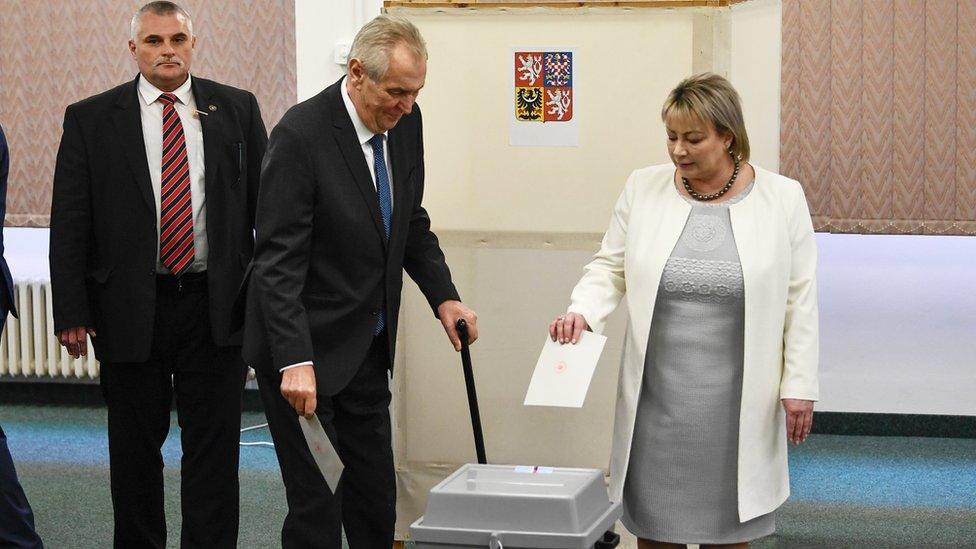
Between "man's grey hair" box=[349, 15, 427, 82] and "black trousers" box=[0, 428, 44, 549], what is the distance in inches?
58.7

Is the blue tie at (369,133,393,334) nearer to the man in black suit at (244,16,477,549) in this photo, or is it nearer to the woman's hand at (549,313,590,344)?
the man in black suit at (244,16,477,549)

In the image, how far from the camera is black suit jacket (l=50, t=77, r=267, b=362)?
305 cm

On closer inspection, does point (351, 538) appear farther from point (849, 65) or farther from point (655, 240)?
point (849, 65)

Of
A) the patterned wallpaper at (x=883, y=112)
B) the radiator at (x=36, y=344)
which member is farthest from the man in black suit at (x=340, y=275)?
the radiator at (x=36, y=344)

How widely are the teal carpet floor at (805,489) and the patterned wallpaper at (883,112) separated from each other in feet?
2.95

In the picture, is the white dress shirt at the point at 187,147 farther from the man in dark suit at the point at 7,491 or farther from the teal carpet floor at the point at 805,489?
the teal carpet floor at the point at 805,489

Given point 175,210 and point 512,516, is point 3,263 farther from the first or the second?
point 512,516

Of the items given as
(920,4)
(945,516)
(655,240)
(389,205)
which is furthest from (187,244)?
(920,4)

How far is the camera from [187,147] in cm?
311

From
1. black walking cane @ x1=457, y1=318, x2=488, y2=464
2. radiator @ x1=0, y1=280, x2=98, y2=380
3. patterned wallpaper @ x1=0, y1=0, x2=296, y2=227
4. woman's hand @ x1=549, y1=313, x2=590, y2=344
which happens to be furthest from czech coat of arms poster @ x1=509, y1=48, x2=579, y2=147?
radiator @ x1=0, y1=280, x2=98, y2=380

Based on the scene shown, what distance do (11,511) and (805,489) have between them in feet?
8.79

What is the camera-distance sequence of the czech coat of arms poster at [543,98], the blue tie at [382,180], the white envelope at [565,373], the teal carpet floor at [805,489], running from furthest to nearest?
the teal carpet floor at [805,489], the czech coat of arms poster at [543,98], the blue tie at [382,180], the white envelope at [565,373]

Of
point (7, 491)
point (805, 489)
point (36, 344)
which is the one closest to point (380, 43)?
point (7, 491)

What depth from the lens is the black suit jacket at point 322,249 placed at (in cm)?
235
